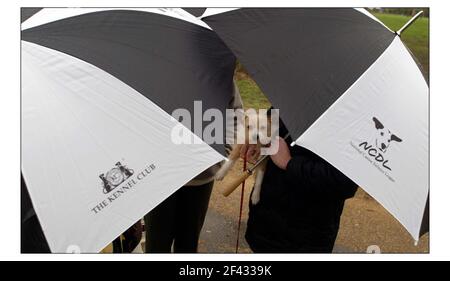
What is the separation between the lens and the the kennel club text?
197 centimetres

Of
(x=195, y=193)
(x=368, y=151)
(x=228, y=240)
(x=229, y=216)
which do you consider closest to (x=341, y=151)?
(x=368, y=151)

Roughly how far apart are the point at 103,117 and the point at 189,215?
1265 millimetres

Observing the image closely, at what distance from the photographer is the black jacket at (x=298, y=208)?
92.8 inches

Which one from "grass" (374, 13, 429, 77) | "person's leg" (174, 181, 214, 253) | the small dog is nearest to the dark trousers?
"person's leg" (174, 181, 214, 253)

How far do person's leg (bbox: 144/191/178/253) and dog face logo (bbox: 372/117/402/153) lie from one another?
1.39 m

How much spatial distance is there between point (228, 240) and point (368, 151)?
2.64 metres

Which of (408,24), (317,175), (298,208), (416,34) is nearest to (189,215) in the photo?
(298,208)

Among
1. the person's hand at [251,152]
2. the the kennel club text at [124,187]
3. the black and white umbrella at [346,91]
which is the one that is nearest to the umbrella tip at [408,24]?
the black and white umbrella at [346,91]

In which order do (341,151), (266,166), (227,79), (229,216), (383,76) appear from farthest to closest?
(229,216) < (266,166) < (227,79) < (383,76) < (341,151)

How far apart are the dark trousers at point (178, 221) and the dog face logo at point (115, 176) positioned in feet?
3.05

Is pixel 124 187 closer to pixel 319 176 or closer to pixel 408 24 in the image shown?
pixel 319 176

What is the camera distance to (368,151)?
7.14 feet

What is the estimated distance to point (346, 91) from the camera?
2.23m

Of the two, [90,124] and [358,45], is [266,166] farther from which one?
[90,124]
